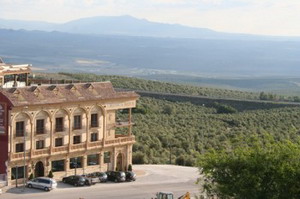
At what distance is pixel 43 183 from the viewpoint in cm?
5484

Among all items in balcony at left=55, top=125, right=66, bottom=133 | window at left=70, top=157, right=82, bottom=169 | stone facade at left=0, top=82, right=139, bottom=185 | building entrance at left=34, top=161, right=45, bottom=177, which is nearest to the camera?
stone facade at left=0, top=82, right=139, bottom=185

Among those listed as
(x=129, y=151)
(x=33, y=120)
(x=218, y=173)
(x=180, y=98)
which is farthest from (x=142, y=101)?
(x=218, y=173)

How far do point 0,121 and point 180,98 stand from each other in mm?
73366

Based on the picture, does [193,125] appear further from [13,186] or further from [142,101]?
[13,186]

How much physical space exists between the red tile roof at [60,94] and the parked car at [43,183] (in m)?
5.56

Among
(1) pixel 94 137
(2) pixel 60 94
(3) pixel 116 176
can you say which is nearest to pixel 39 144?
(2) pixel 60 94

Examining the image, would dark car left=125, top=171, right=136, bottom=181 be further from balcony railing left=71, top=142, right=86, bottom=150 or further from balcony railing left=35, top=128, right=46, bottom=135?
balcony railing left=35, top=128, right=46, bottom=135

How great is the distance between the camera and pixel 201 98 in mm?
127125

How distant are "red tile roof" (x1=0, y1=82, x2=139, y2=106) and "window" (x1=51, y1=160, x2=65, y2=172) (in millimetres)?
4656

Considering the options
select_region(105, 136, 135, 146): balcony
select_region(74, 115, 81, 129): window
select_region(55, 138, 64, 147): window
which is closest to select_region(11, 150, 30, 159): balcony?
select_region(55, 138, 64, 147): window

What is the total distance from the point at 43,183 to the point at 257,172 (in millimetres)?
18131

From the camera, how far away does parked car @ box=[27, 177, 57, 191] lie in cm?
5478

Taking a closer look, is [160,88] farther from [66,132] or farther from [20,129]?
[20,129]

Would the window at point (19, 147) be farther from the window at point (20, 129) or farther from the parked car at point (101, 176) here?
the parked car at point (101, 176)
